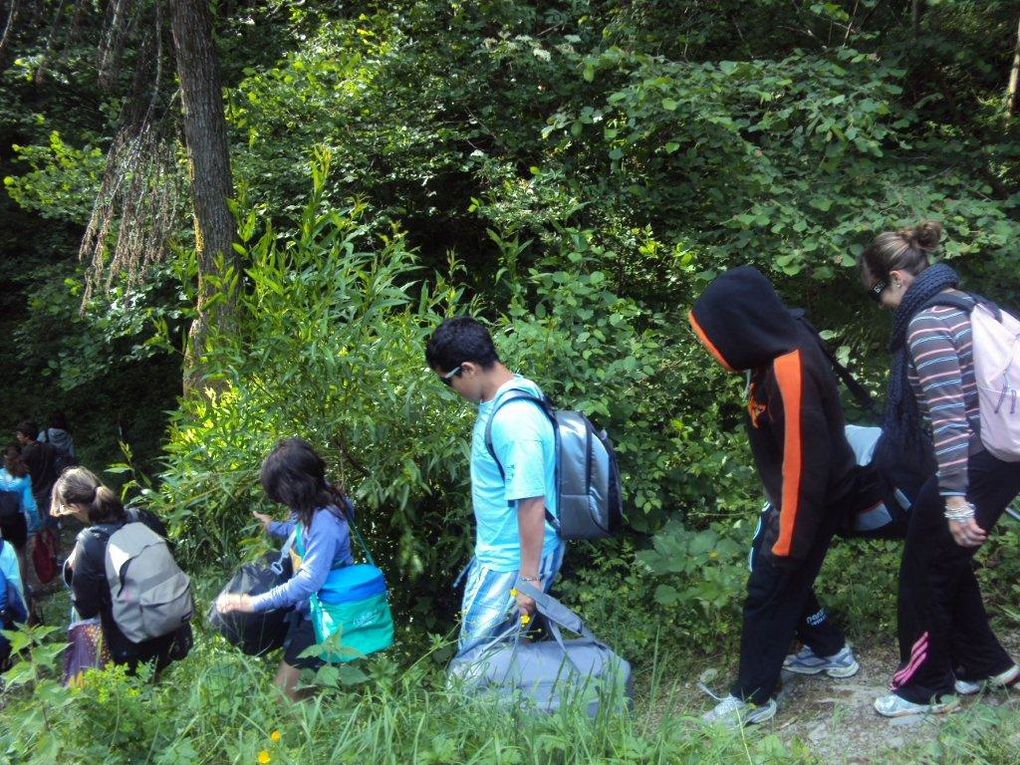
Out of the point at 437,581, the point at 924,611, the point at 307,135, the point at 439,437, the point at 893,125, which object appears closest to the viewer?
the point at 924,611

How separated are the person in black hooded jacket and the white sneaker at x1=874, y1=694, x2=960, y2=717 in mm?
356

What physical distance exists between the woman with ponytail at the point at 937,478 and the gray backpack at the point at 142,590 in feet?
9.29

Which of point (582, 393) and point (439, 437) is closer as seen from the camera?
point (439, 437)

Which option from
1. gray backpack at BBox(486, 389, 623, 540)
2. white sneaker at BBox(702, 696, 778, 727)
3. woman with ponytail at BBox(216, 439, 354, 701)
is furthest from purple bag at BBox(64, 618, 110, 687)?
white sneaker at BBox(702, 696, 778, 727)

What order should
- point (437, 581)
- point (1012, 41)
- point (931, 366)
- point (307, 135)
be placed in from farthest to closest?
point (307, 135) → point (1012, 41) → point (437, 581) → point (931, 366)

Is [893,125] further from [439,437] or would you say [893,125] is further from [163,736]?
[163,736]

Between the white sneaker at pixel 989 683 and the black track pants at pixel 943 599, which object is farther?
the white sneaker at pixel 989 683

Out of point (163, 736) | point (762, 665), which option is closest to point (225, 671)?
point (163, 736)

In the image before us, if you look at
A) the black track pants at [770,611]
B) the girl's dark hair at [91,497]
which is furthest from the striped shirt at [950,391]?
the girl's dark hair at [91,497]

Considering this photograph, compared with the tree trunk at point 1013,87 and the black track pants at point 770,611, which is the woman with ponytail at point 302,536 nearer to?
the black track pants at point 770,611

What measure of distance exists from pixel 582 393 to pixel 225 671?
6.94 feet

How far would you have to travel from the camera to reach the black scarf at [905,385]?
2.99m

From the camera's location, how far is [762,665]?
3.35 metres

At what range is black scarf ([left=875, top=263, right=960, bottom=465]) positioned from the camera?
9.80 feet
